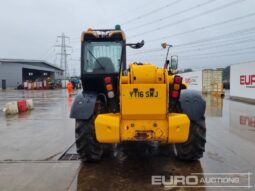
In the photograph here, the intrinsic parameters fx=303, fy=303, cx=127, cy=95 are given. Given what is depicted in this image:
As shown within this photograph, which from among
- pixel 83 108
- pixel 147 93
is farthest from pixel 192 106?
pixel 83 108

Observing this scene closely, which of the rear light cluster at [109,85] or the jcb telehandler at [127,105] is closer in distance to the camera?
the jcb telehandler at [127,105]

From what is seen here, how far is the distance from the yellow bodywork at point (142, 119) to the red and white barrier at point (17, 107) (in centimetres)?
1125

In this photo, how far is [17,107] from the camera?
1589 cm

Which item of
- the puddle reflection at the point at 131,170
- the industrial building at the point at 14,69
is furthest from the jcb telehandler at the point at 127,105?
the industrial building at the point at 14,69

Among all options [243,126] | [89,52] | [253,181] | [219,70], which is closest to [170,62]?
[89,52]

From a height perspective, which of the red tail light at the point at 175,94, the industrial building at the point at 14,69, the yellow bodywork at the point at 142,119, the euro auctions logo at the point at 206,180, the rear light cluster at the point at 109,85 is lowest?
the euro auctions logo at the point at 206,180

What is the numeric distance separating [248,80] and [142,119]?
57.7 ft

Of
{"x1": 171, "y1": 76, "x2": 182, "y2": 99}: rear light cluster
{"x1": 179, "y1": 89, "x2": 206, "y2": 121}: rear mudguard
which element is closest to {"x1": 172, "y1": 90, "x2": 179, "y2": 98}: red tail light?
{"x1": 171, "y1": 76, "x2": 182, "y2": 99}: rear light cluster

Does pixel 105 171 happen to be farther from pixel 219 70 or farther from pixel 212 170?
pixel 219 70

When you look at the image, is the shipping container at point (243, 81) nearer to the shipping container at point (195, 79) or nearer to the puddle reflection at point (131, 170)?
the shipping container at point (195, 79)

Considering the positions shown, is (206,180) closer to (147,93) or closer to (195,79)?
(147,93)

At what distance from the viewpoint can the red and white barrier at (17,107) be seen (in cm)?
1518

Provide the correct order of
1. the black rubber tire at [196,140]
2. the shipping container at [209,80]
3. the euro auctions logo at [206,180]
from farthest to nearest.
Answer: the shipping container at [209,80], the black rubber tire at [196,140], the euro auctions logo at [206,180]

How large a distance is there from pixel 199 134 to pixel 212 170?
28.5 inches
